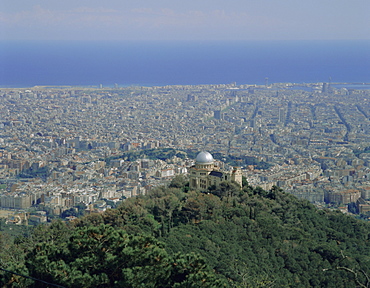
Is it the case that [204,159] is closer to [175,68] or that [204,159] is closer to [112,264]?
[112,264]

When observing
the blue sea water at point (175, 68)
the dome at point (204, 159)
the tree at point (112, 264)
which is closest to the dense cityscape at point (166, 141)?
the dome at point (204, 159)

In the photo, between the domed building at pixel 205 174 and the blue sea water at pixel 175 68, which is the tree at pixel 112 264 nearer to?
the domed building at pixel 205 174

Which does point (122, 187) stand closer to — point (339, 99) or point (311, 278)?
point (311, 278)

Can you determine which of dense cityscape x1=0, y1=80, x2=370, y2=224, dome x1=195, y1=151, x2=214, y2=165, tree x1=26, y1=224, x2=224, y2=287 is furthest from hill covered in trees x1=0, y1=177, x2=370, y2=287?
dense cityscape x1=0, y1=80, x2=370, y2=224

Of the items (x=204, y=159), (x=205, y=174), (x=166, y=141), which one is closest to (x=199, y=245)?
(x=205, y=174)

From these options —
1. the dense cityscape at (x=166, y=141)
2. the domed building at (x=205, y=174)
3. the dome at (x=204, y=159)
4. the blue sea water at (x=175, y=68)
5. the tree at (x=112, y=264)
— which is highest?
the tree at (x=112, y=264)

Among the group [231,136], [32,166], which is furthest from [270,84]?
[32,166]
